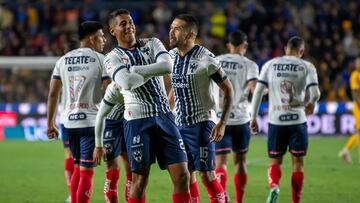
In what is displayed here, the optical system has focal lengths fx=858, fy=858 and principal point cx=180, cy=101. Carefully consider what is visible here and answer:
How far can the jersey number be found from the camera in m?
9.62

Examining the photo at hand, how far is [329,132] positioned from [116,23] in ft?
54.0

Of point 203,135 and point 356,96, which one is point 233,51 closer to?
point 203,135

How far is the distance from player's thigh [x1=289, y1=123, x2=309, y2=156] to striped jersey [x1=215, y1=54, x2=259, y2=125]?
2.67ft

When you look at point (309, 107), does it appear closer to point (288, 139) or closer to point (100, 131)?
point (288, 139)

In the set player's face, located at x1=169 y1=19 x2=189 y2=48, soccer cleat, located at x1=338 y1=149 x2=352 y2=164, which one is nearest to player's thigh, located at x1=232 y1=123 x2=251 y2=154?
player's face, located at x1=169 y1=19 x2=189 y2=48

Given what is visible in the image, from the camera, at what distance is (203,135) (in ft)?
29.6

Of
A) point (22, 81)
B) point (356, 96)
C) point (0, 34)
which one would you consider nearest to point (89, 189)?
point (356, 96)

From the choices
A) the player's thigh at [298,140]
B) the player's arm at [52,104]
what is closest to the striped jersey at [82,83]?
the player's arm at [52,104]

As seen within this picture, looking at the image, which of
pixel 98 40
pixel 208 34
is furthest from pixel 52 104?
pixel 208 34

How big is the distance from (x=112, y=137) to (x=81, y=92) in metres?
0.63

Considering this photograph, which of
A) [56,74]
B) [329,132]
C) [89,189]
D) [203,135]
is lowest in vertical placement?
[329,132]

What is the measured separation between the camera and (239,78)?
11.4 meters

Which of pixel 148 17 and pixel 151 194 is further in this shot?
pixel 148 17

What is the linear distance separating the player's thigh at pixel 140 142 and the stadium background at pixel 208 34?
15.5 metres
